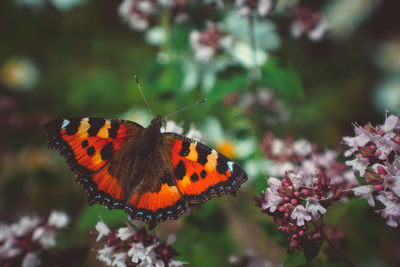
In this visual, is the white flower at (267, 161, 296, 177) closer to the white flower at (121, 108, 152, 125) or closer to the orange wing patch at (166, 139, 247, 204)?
the orange wing patch at (166, 139, 247, 204)

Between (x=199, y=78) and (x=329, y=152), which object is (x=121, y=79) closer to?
(x=199, y=78)

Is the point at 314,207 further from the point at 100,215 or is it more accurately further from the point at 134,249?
the point at 100,215

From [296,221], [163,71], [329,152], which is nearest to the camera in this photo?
[296,221]

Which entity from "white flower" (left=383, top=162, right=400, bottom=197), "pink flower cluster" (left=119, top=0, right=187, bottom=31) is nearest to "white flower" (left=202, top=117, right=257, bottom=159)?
"pink flower cluster" (left=119, top=0, right=187, bottom=31)

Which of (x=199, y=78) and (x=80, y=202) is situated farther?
(x=80, y=202)

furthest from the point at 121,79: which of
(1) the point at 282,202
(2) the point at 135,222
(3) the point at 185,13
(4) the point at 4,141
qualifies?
(1) the point at 282,202

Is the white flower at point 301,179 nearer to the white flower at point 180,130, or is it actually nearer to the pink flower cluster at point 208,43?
the white flower at point 180,130

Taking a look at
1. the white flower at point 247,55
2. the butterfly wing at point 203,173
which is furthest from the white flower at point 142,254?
the white flower at point 247,55
